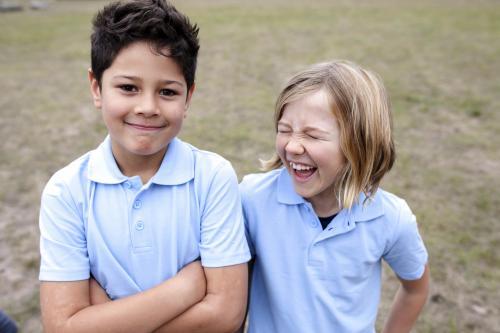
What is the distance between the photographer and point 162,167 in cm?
149

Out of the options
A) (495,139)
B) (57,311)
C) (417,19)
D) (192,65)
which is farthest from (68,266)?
(417,19)

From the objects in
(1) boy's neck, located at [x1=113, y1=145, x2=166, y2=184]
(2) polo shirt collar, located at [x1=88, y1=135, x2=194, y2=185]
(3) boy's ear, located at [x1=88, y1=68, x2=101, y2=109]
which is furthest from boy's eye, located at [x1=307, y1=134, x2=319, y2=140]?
(3) boy's ear, located at [x1=88, y1=68, x2=101, y2=109]

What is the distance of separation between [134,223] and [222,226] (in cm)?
27

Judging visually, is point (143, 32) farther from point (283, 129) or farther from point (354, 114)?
point (354, 114)

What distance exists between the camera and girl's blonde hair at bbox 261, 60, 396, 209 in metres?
1.51

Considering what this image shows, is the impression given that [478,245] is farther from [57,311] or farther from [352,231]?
[57,311]

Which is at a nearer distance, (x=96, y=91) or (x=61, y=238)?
(x=61, y=238)

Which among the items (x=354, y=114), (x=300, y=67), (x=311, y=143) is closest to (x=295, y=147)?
(x=311, y=143)

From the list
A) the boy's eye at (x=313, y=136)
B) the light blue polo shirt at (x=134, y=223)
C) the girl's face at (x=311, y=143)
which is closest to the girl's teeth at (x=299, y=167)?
the girl's face at (x=311, y=143)

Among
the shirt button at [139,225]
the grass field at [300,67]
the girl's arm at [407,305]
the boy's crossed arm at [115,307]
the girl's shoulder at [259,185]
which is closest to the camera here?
the boy's crossed arm at [115,307]

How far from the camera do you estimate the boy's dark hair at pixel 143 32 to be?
140 cm

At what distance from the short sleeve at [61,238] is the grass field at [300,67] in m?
1.57

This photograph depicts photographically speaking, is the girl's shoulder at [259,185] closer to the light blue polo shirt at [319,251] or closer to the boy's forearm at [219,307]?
the light blue polo shirt at [319,251]

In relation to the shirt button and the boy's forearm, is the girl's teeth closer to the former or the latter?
the boy's forearm
